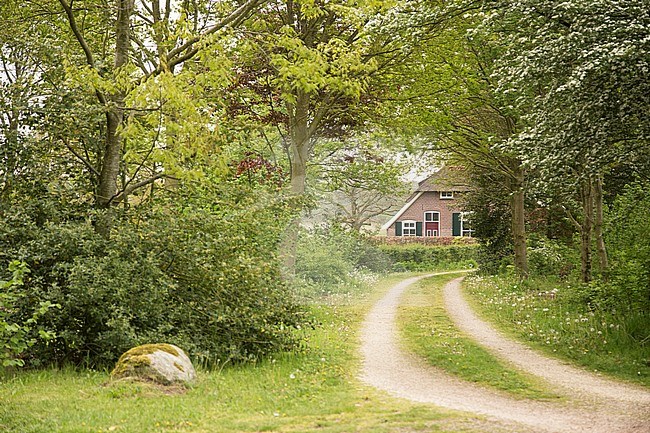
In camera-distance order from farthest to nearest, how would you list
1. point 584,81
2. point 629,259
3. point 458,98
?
point 458,98 < point 629,259 < point 584,81

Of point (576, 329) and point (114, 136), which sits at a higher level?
point (114, 136)

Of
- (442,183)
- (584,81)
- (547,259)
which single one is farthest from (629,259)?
(442,183)

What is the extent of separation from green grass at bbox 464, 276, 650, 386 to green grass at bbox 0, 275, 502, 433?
13.9 ft

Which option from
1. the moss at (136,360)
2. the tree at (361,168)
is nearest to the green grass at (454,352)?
the moss at (136,360)

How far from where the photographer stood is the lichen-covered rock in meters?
9.02

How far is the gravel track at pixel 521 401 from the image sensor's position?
8055 millimetres

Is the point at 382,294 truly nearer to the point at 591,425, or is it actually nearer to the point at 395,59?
the point at 395,59

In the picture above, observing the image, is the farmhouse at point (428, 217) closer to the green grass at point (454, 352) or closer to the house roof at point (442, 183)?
the house roof at point (442, 183)

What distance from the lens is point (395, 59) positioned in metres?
20.9

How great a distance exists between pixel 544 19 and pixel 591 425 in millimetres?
6395

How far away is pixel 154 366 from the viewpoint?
9047mm

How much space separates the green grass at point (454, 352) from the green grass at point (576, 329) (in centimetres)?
125

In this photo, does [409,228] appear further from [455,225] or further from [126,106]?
[126,106]

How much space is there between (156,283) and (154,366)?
7.24ft
